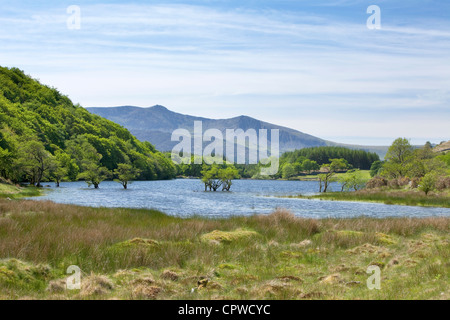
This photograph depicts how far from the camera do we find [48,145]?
128375 mm

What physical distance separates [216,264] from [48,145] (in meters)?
129

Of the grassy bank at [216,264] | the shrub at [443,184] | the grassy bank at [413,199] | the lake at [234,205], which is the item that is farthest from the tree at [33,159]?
the shrub at [443,184]

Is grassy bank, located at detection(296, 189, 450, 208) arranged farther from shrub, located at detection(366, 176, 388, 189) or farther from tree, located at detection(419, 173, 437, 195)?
shrub, located at detection(366, 176, 388, 189)

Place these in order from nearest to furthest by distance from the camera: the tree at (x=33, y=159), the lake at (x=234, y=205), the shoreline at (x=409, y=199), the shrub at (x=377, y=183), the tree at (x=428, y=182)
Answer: the lake at (x=234, y=205), the shoreline at (x=409, y=199), the tree at (x=428, y=182), the tree at (x=33, y=159), the shrub at (x=377, y=183)

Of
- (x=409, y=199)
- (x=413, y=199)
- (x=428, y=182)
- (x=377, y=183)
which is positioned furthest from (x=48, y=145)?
(x=428, y=182)

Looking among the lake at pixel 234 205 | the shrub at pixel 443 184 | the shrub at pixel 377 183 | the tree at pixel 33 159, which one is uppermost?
the tree at pixel 33 159

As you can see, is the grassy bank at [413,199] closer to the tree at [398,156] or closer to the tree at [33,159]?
the tree at [398,156]

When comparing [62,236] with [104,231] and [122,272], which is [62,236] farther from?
[122,272]

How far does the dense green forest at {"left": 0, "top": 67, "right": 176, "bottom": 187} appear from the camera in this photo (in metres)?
76.8

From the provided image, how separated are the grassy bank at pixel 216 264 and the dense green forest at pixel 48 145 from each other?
191 feet

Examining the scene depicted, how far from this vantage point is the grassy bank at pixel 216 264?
9.38 meters

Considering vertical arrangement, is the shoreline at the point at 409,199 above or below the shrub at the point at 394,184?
below

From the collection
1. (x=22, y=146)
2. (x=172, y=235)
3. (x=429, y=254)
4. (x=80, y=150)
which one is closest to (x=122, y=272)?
(x=172, y=235)
